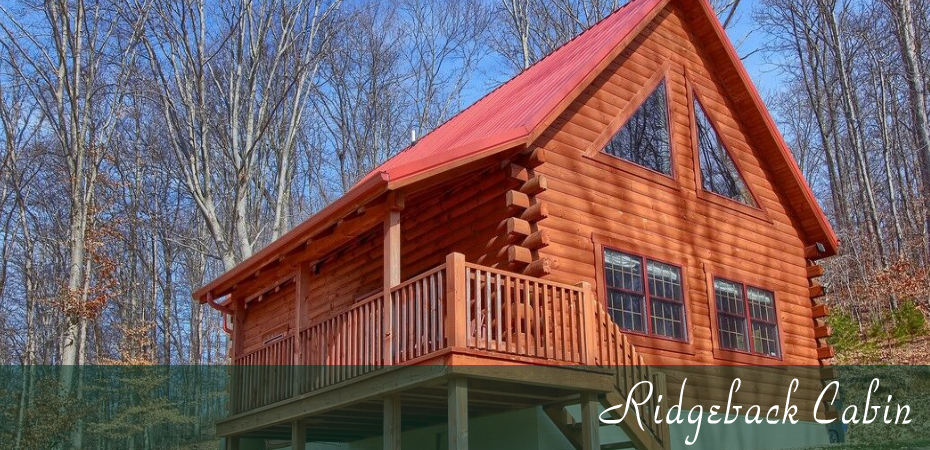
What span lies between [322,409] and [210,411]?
32965mm

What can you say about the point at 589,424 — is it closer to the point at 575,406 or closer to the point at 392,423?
the point at 575,406

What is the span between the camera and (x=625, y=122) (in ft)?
50.5

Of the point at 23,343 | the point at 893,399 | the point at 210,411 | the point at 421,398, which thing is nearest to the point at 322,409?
the point at 421,398

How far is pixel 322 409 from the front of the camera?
41.9ft

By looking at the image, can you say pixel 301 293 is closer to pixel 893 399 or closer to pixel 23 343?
pixel 893 399

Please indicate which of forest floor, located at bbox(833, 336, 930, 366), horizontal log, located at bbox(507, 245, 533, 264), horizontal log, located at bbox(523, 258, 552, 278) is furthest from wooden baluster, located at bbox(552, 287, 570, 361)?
forest floor, located at bbox(833, 336, 930, 366)

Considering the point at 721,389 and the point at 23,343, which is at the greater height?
the point at 23,343

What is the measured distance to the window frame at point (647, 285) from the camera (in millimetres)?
13758

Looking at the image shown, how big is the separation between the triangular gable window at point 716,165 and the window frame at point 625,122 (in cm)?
80

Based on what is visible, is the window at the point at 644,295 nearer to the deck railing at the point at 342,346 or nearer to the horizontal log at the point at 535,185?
the horizontal log at the point at 535,185

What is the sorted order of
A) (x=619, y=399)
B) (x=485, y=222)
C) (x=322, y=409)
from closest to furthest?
(x=619, y=399) < (x=322, y=409) < (x=485, y=222)

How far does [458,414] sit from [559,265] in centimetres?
367

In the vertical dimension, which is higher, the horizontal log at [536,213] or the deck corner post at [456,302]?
the horizontal log at [536,213]

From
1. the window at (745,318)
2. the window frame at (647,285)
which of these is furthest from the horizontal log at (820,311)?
the window frame at (647,285)
